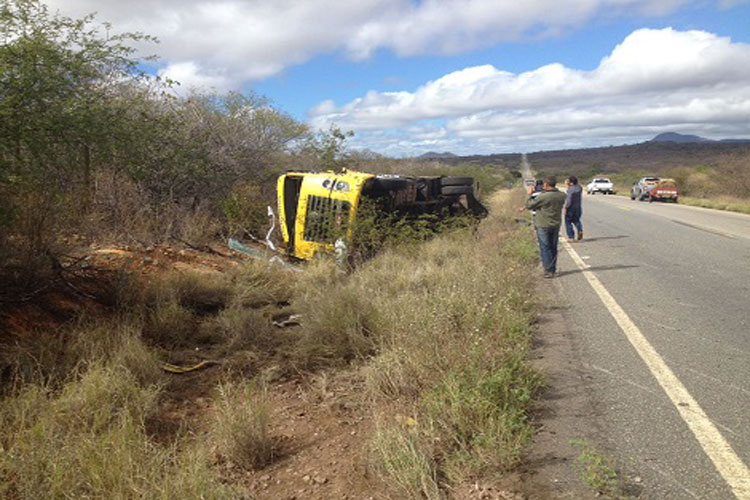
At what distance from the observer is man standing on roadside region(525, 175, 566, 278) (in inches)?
377

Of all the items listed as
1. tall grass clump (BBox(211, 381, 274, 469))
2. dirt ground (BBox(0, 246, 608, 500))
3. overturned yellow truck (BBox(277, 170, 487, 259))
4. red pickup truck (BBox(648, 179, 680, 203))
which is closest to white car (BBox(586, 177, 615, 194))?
red pickup truck (BBox(648, 179, 680, 203))

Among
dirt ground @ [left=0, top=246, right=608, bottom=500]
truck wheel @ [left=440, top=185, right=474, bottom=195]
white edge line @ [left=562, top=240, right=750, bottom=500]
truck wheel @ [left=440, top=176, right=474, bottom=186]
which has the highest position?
truck wheel @ [left=440, top=176, right=474, bottom=186]

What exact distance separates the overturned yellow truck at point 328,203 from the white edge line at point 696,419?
19.0 feet

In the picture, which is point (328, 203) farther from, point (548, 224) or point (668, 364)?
point (668, 364)

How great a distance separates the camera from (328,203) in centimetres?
1125

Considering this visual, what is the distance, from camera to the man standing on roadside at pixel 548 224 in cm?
958

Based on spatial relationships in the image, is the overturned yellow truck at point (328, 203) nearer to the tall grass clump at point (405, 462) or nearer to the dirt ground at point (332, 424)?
the dirt ground at point (332, 424)

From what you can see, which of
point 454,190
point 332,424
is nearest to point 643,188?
point 454,190

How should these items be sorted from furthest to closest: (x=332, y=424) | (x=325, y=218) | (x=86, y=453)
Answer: (x=325, y=218) < (x=332, y=424) < (x=86, y=453)

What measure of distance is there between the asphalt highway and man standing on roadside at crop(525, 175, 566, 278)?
0.41 meters

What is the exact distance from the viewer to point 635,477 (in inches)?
124

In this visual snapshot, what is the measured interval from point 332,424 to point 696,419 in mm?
2560

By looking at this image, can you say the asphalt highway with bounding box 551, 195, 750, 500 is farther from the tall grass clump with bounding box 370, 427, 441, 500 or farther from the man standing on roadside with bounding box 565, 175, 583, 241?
the man standing on roadside with bounding box 565, 175, 583, 241

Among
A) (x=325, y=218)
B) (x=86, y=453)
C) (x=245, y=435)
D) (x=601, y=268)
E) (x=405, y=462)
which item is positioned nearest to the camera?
(x=405, y=462)
